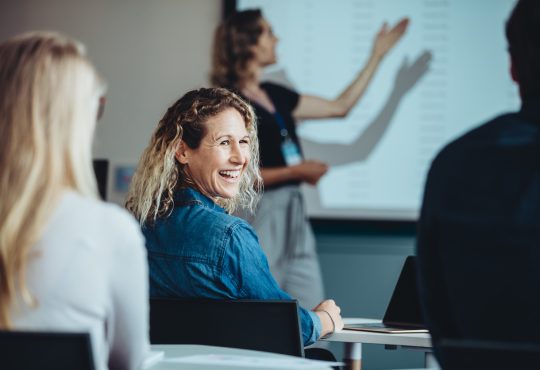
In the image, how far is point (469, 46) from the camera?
14.6ft

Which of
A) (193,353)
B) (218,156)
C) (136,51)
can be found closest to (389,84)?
(136,51)

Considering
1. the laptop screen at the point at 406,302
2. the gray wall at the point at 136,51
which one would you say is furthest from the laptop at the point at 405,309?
the gray wall at the point at 136,51

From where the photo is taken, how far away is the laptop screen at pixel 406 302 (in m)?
2.30

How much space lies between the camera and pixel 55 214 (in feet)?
4.13

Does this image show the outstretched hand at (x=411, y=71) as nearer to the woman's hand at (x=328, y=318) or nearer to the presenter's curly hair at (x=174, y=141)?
the presenter's curly hair at (x=174, y=141)

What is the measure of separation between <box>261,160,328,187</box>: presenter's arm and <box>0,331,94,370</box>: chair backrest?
2942 mm

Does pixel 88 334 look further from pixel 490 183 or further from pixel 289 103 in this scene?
pixel 289 103

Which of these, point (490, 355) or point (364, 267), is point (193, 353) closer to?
point (490, 355)

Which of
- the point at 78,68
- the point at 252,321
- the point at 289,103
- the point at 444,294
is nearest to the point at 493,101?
the point at 289,103

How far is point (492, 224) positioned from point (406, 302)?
39.7 inches

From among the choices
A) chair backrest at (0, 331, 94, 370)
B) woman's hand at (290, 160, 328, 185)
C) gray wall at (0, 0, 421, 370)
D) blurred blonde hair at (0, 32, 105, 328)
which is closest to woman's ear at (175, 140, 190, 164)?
blurred blonde hair at (0, 32, 105, 328)

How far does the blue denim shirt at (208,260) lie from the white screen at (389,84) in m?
2.34

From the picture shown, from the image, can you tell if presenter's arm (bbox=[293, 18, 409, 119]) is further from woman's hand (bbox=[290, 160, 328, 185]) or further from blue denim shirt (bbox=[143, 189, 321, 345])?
blue denim shirt (bbox=[143, 189, 321, 345])

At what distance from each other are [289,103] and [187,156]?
1992mm
